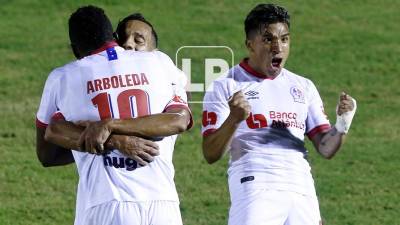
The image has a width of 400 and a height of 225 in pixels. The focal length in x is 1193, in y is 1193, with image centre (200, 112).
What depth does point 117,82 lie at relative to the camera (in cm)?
670

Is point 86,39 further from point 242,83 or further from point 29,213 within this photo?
point 29,213

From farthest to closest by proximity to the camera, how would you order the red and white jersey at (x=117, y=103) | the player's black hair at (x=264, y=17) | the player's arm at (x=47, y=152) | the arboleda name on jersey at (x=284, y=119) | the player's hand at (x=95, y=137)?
1. the player's black hair at (x=264, y=17)
2. the arboleda name on jersey at (x=284, y=119)
3. the player's arm at (x=47, y=152)
4. the red and white jersey at (x=117, y=103)
5. the player's hand at (x=95, y=137)

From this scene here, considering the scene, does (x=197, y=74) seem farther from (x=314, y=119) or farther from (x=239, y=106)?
(x=239, y=106)

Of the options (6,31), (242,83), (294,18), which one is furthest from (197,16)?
(242,83)

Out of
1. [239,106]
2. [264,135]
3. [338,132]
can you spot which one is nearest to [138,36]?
[264,135]

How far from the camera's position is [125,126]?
6.65 metres

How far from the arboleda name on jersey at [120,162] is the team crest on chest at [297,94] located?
169cm

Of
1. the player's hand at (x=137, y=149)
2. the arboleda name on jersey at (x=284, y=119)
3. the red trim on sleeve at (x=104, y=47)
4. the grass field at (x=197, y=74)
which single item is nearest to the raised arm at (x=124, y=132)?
the player's hand at (x=137, y=149)

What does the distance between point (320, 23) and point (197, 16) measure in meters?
1.95

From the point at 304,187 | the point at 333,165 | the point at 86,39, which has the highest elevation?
the point at 86,39

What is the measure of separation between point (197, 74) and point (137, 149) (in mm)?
9732

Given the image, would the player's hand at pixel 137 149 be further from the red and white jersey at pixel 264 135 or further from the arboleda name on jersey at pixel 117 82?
the red and white jersey at pixel 264 135

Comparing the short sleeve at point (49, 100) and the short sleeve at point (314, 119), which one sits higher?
the short sleeve at point (49, 100)

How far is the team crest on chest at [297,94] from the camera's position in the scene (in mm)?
8055
